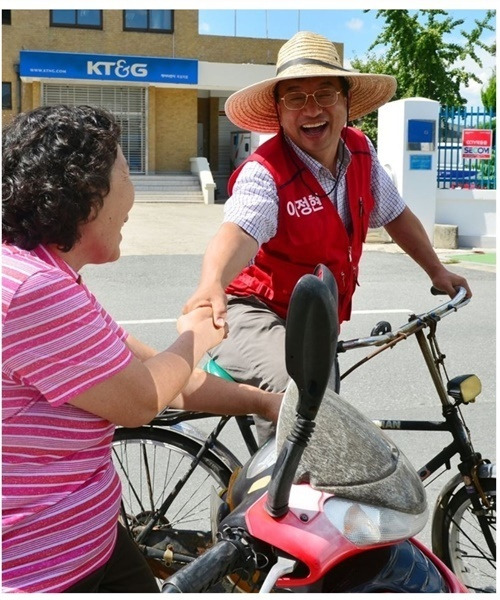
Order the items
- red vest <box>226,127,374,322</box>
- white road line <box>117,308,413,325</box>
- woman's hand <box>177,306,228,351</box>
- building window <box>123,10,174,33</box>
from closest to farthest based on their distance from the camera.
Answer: woman's hand <box>177,306,228,351</box>
red vest <box>226,127,374,322</box>
white road line <box>117,308,413,325</box>
building window <box>123,10,174,33</box>

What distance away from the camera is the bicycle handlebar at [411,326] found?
248 cm

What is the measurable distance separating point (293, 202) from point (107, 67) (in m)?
26.2

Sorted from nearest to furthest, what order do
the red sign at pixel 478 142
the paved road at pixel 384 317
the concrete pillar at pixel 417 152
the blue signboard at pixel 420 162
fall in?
the paved road at pixel 384 317, the red sign at pixel 478 142, the concrete pillar at pixel 417 152, the blue signboard at pixel 420 162

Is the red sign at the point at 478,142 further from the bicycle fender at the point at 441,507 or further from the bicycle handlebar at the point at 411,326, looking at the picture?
the bicycle fender at the point at 441,507

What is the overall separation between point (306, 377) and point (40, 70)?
27.3 metres

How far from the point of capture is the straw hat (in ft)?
8.97

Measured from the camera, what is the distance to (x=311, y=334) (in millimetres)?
1227

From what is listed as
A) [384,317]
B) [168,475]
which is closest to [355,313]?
[384,317]

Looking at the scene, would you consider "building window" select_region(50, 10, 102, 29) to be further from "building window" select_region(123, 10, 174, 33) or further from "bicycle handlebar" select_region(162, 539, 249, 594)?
"bicycle handlebar" select_region(162, 539, 249, 594)

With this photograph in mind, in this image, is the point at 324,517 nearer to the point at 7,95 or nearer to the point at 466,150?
the point at 466,150

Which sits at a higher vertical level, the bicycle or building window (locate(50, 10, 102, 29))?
building window (locate(50, 10, 102, 29))

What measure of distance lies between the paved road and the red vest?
5.10 feet

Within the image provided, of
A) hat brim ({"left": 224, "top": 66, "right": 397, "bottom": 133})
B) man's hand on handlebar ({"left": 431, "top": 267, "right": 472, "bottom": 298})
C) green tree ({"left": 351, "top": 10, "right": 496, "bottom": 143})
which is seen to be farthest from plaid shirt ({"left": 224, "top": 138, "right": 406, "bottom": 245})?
green tree ({"left": 351, "top": 10, "right": 496, "bottom": 143})

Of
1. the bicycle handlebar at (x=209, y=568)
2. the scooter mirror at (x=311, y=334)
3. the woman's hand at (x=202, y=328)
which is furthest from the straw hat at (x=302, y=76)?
the bicycle handlebar at (x=209, y=568)
